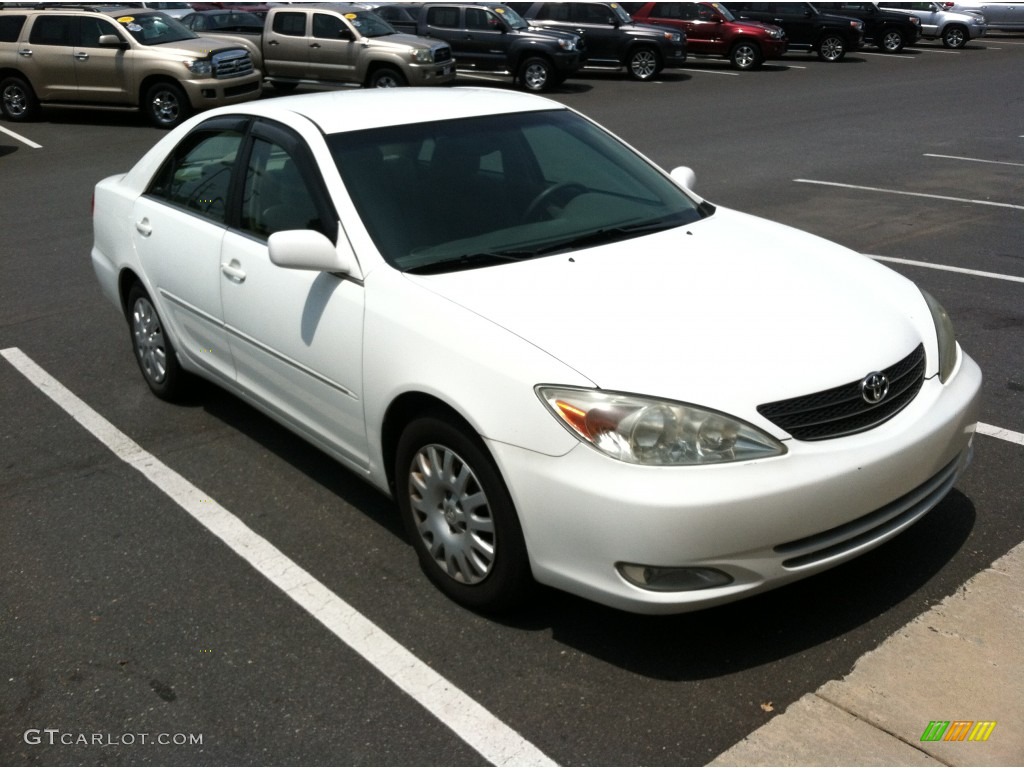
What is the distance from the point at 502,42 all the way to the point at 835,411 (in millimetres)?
19821

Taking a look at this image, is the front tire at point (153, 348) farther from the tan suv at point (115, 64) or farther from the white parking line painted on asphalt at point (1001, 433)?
the tan suv at point (115, 64)

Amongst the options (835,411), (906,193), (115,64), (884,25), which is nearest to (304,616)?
(835,411)

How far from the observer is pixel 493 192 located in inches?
182

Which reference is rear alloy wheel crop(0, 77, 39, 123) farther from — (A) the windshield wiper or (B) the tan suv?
(A) the windshield wiper

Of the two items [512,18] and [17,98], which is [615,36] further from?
[17,98]

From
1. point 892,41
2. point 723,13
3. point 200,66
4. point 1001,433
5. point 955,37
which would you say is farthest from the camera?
point 955,37

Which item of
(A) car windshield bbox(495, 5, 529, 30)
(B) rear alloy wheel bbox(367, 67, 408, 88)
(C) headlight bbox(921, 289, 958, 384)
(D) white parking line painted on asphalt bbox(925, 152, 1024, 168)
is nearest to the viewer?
(C) headlight bbox(921, 289, 958, 384)

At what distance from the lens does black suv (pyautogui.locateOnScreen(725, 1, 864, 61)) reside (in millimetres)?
28141

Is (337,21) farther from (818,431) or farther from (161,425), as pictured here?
(818,431)

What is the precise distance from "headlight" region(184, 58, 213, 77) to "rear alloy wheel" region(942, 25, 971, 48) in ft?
78.2

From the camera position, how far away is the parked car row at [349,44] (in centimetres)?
1769

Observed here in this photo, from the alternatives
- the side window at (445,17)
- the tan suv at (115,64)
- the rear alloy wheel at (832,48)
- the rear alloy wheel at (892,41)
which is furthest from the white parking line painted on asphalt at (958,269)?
the rear alloy wheel at (892,41)

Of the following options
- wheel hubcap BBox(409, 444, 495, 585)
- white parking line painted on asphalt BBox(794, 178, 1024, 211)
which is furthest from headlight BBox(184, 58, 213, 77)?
wheel hubcap BBox(409, 444, 495, 585)

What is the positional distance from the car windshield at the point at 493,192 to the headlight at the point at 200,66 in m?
13.6
